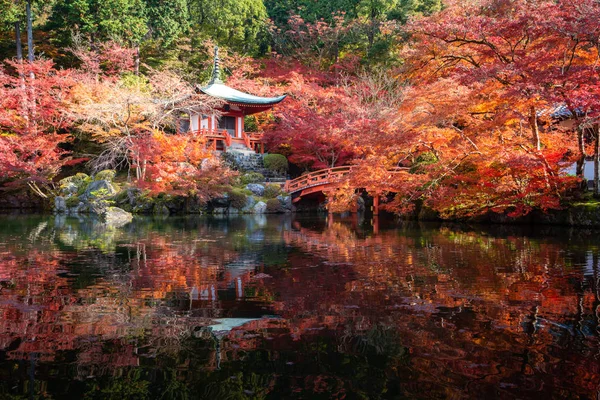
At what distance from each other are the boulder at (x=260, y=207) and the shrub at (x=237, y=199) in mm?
606

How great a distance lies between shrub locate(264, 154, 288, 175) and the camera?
28516 mm

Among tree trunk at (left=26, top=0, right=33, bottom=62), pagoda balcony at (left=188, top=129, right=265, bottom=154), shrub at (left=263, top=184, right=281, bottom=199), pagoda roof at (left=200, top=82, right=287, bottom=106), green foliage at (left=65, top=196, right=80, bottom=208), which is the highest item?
tree trunk at (left=26, top=0, right=33, bottom=62)

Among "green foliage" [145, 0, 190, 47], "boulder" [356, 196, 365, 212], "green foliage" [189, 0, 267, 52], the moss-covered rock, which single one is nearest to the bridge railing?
the moss-covered rock

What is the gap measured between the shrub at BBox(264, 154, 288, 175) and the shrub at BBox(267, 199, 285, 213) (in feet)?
14.4

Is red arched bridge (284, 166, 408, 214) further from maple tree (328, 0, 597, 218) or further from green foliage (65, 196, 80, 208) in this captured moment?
green foliage (65, 196, 80, 208)

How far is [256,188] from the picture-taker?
25250 mm

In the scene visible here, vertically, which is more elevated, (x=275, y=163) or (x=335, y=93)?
(x=335, y=93)

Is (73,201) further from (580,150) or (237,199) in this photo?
(580,150)

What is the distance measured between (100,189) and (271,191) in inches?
321

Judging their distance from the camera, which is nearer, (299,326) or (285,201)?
(299,326)

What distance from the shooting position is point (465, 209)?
17.0 meters

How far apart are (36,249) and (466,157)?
1155 cm

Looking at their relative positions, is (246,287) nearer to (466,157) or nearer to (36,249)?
(36,249)

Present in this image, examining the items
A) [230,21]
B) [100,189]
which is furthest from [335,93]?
[100,189]
